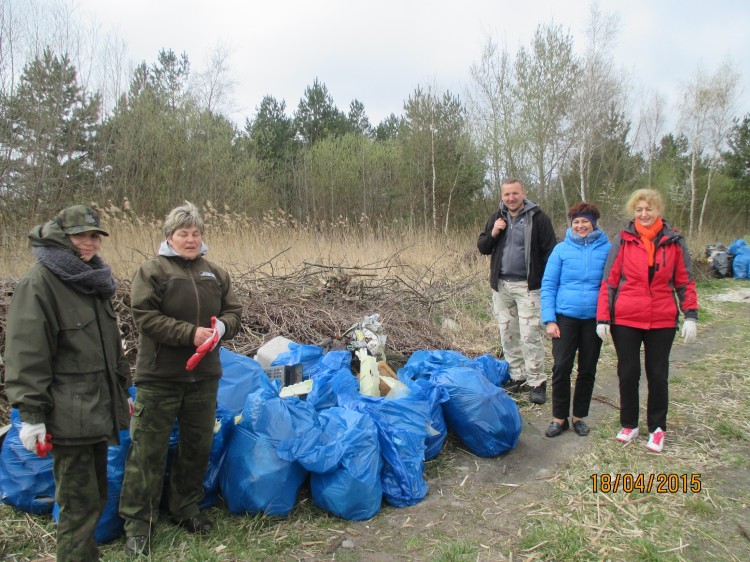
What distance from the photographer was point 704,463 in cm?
322

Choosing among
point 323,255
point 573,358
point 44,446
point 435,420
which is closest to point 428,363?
point 435,420

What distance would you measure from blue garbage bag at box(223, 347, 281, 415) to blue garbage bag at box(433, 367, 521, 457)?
1.30 m

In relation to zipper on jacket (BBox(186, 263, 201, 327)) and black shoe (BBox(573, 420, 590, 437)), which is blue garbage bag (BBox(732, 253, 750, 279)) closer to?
black shoe (BBox(573, 420, 590, 437))

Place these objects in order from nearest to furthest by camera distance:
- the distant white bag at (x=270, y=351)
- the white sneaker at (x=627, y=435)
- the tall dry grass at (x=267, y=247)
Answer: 1. the white sneaker at (x=627, y=435)
2. the distant white bag at (x=270, y=351)
3. the tall dry grass at (x=267, y=247)

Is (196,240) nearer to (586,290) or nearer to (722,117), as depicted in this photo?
(586,290)

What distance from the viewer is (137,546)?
240 centimetres

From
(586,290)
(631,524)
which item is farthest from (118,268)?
(631,524)

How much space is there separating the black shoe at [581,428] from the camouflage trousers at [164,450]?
2722 millimetres

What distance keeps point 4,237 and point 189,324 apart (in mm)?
6257

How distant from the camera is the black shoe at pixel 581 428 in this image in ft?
12.2

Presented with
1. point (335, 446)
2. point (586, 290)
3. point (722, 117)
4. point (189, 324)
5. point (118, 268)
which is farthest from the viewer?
point (722, 117)

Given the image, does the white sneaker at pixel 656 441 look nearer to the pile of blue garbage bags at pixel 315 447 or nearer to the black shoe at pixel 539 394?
the pile of blue garbage bags at pixel 315 447

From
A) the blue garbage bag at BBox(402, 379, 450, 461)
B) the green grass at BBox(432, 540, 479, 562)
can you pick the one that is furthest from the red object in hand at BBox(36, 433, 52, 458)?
the blue garbage bag at BBox(402, 379, 450, 461)
